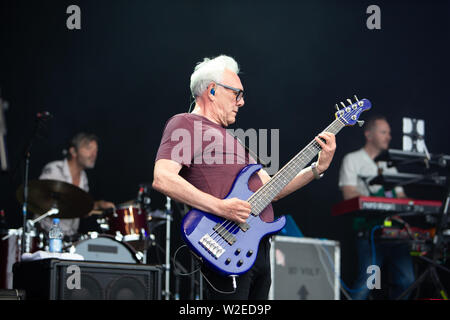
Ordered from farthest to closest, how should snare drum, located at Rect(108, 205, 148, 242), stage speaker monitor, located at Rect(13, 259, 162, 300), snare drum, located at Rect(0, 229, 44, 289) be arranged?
1. snare drum, located at Rect(108, 205, 148, 242)
2. snare drum, located at Rect(0, 229, 44, 289)
3. stage speaker monitor, located at Rect(13, 259, 162, 300)

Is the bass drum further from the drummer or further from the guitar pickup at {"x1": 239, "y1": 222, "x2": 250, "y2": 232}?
the guitar pickup at {"x1": 239, "y1": 222, "x2": 250, "y2": 232}

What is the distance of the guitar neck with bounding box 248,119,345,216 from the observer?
217 centimetres

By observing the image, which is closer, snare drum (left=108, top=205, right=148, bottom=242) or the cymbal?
the cymbal

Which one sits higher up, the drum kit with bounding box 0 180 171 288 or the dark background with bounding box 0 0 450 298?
the dark background with bounding box 0 0 450 298

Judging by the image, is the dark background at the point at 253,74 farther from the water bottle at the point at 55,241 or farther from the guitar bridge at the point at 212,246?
the guitar bridge at the point at 212,246

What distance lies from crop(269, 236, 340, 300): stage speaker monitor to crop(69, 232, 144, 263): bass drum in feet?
4.09

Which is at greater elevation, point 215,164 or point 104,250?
point 215,164

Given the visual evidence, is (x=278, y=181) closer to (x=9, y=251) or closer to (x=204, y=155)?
(x=204, y=155)

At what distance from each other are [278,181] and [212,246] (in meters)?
0.42

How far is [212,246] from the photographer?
2.07m

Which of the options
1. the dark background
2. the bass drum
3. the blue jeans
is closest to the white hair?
the bass drum

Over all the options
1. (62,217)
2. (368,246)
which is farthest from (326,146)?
(62,217)

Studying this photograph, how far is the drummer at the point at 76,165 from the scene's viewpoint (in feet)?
17.4
